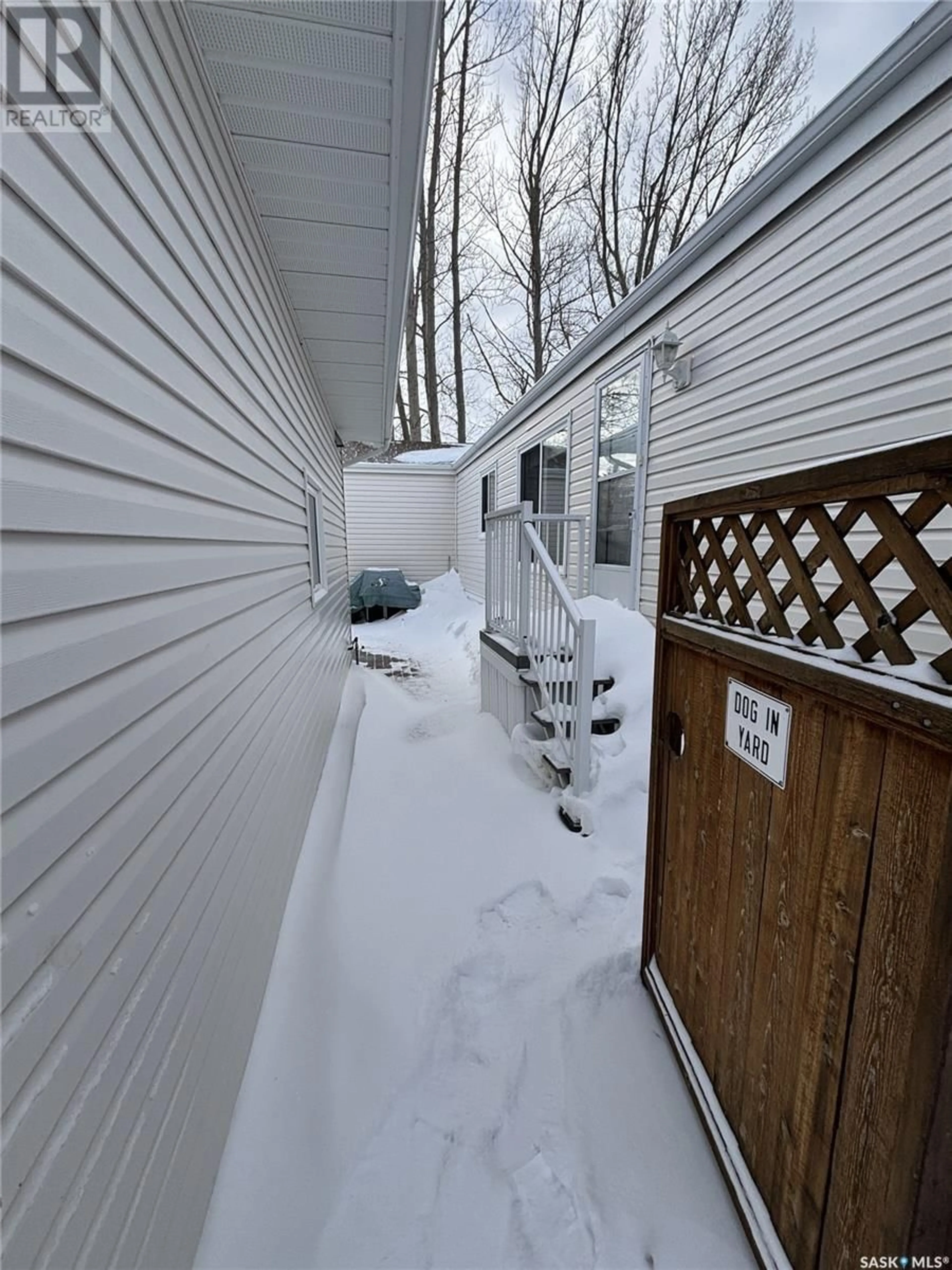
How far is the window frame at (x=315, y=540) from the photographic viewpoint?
385 cm

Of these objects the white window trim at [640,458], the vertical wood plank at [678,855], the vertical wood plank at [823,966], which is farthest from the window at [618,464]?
the vertical wood plank at [823,966]

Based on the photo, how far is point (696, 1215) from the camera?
1301 mm

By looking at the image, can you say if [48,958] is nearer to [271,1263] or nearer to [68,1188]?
[68,1188]

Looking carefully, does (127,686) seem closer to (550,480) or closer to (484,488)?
(550,480)

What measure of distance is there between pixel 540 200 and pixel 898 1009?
15.9 meters

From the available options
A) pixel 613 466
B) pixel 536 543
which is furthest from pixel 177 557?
pixel 613 466

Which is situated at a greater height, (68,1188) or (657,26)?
(657,26)

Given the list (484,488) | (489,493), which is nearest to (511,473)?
(489,493)

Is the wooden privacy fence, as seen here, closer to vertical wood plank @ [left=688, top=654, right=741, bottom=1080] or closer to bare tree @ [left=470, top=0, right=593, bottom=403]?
vertical wood plank @ [left=688, top=654, right=741, bottom=1080]

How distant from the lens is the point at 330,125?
5.91 ft

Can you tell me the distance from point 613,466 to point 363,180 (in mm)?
3456

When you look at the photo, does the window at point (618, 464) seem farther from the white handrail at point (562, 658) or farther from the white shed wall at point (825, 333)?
the white handrail at point (562, 658)
